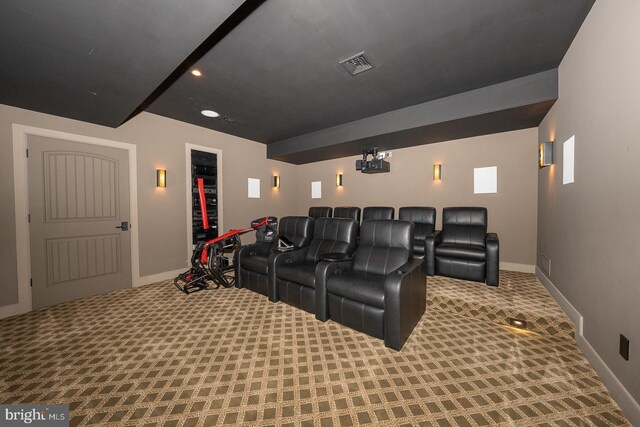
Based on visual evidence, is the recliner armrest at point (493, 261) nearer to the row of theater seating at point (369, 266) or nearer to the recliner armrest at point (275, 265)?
the row of theater seating at point (369, 266)

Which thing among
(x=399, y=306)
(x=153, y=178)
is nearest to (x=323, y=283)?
(x=399, y=306)

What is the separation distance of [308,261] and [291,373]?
5.55ft

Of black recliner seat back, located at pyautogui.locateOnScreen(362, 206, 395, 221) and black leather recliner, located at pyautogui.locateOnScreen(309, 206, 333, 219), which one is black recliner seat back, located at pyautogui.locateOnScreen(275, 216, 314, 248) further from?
black leather recliner, located at pyautogui.locateOnScreen(309, 206, 333, 219)

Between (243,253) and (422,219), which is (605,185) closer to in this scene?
(422,219)

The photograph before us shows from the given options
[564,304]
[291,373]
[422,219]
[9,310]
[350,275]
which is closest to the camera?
[291,373]

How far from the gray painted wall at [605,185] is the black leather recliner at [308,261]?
229 centimetres

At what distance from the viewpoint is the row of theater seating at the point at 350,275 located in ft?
7.32

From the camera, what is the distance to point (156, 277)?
14.0 ft

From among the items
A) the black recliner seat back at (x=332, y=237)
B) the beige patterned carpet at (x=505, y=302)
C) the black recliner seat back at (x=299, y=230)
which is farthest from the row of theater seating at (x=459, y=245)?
the black recliner seat back at (x=299, y=230)

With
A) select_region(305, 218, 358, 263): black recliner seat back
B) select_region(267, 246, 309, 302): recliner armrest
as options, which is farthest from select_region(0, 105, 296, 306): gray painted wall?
select_region(305, 218, 358, 263): black recliner seat back

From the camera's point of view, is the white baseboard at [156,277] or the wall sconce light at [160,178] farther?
the wall sconce light at [160,178]

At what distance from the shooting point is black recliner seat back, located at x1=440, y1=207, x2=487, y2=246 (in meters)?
3.84

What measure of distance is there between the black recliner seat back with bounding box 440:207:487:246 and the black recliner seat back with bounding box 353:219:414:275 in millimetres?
1805

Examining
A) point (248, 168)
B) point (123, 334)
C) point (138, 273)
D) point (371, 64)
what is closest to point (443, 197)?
point (371, 64)
